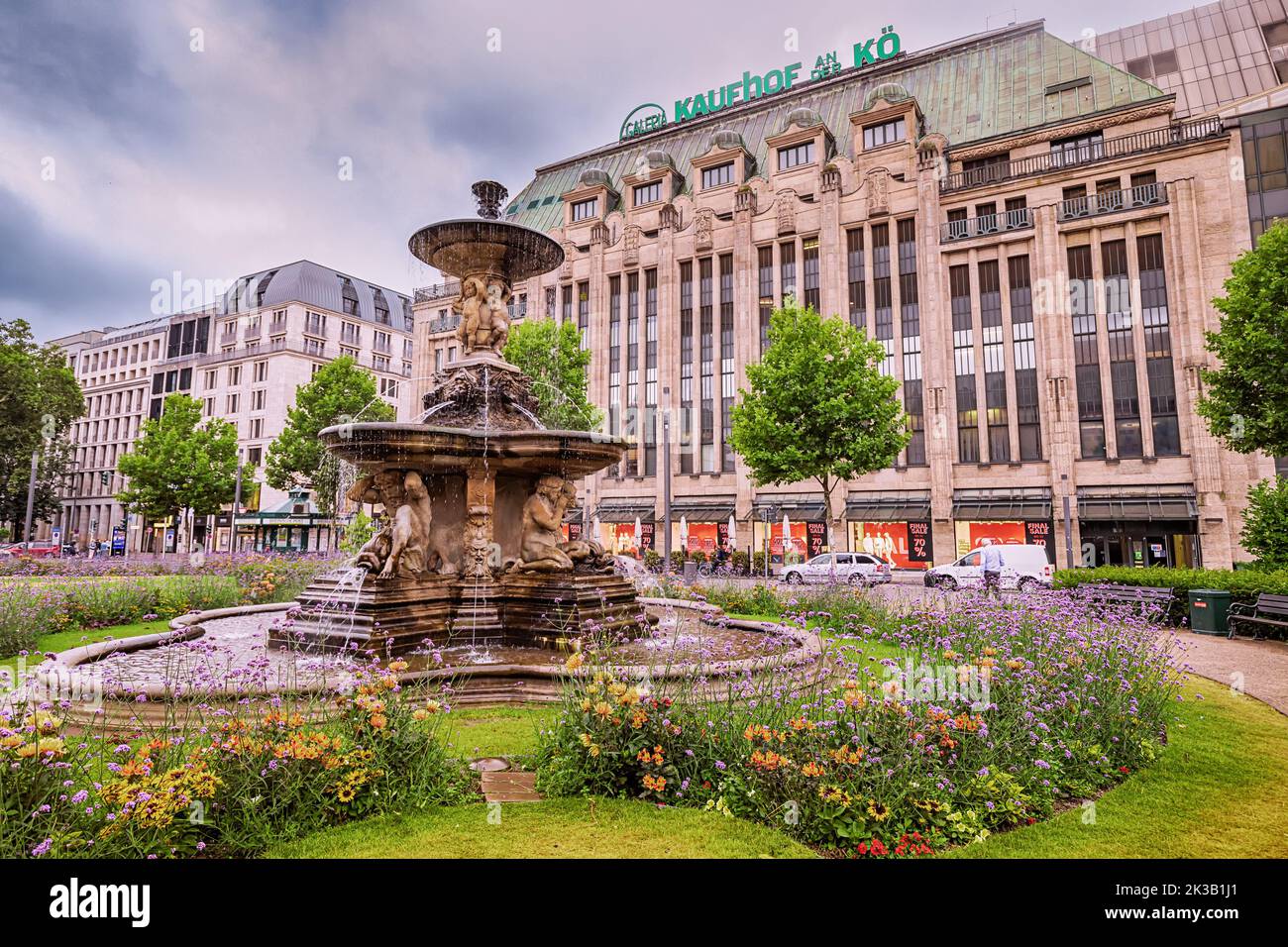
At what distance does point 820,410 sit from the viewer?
25.5 meters

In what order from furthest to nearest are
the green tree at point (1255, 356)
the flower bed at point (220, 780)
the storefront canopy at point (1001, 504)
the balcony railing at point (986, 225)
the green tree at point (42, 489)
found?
1. the green tree at point (42, 489)
2. the balcony railing at point (986, 225)
3. the storefront canopy at point (1001, 504)
4. the green tree at point (1255, 356)
5. the flower bed at point (220, 780)

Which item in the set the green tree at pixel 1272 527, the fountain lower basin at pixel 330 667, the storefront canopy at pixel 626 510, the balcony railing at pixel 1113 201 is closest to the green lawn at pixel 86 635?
the fountain lower basin at pixel 330 667

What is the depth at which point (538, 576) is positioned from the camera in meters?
10.1

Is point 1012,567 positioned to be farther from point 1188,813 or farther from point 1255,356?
point 1188,813

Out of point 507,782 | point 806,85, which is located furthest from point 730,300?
point 507,782

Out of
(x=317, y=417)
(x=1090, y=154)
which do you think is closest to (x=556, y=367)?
(x=317, y=417)

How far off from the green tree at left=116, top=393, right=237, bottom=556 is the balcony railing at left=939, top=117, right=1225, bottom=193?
157 feet

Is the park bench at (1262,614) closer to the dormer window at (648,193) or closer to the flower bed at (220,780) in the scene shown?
the flower bed at (220,780)

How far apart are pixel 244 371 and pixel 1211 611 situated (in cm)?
7284

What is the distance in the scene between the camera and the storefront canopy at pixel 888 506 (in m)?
35.7

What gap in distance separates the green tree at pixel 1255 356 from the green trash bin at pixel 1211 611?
544 centimetres

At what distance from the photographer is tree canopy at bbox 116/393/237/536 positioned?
41.4 metres
